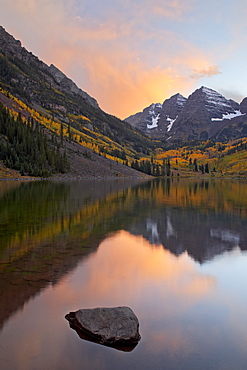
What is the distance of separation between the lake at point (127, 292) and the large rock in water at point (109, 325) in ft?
0.91

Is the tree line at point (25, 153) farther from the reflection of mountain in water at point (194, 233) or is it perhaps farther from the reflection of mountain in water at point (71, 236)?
the reflection of mountain in water at point (194, 233)

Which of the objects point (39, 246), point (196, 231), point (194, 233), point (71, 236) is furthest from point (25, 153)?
point (39, 246)

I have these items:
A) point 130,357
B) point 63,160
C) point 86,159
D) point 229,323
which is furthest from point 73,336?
point 86,159

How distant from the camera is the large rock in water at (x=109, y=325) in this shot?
28.7 feet

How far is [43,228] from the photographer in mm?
25547

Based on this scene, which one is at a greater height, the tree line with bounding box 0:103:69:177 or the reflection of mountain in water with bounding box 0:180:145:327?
the tree line with bounding box 0:103:69:177

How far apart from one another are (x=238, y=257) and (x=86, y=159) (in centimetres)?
18007

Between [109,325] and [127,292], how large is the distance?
12.3ft

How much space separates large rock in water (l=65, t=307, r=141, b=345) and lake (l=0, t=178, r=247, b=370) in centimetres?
28

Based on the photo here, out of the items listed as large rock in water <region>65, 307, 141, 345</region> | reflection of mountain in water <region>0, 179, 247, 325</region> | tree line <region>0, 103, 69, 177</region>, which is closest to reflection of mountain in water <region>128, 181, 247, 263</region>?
reflection of mountain in water <region>0, 179, 247, 325</region>

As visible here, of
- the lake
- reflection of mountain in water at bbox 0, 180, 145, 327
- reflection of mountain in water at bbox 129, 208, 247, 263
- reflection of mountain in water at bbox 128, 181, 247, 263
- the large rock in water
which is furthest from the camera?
reflection of mountain in water at bbox 128, 181, 247, 263

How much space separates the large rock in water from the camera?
874 cm

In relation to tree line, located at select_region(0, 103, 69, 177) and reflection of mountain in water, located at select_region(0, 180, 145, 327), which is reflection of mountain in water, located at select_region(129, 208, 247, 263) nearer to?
reflection of mountain in water, located at select_region(0, 180, 145, 327)

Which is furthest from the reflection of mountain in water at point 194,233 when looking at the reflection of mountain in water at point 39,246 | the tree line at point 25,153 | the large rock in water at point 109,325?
the tree line at point 25,153
